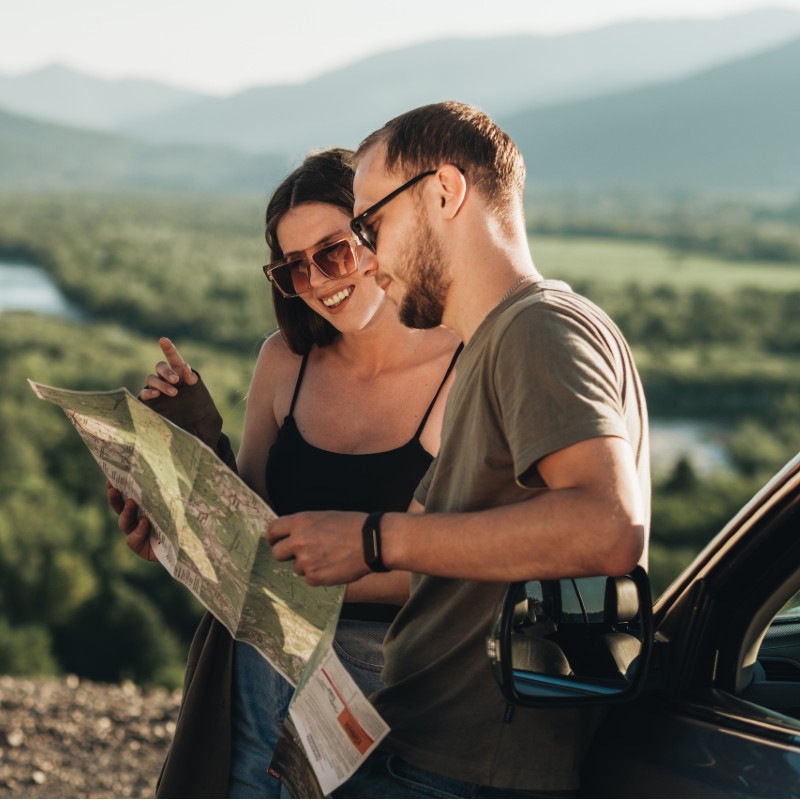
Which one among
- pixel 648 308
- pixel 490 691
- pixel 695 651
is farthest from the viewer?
pixel 648 308

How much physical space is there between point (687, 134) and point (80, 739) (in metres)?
126

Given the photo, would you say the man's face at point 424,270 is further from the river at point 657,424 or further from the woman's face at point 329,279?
the river at point 657,424

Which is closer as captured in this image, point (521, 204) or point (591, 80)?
point (521, 204)

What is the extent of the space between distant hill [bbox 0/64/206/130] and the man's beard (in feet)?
556

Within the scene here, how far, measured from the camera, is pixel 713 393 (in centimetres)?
5256

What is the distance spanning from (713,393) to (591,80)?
119424 millimetres

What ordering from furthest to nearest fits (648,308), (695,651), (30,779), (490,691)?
(648,308)
(30,779)
(695,651)
(490,691)

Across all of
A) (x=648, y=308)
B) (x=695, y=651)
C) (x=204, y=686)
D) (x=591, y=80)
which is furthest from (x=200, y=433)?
(x=591, y=80)

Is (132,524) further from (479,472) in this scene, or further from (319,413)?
(479,472)

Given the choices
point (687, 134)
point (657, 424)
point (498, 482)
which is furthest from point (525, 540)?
point (687, 134)

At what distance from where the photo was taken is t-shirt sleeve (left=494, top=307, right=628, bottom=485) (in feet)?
4.03

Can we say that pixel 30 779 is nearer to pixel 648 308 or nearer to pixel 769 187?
pixel 648 308

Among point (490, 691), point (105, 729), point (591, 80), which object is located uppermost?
point (591, 80)

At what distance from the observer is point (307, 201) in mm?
2469
